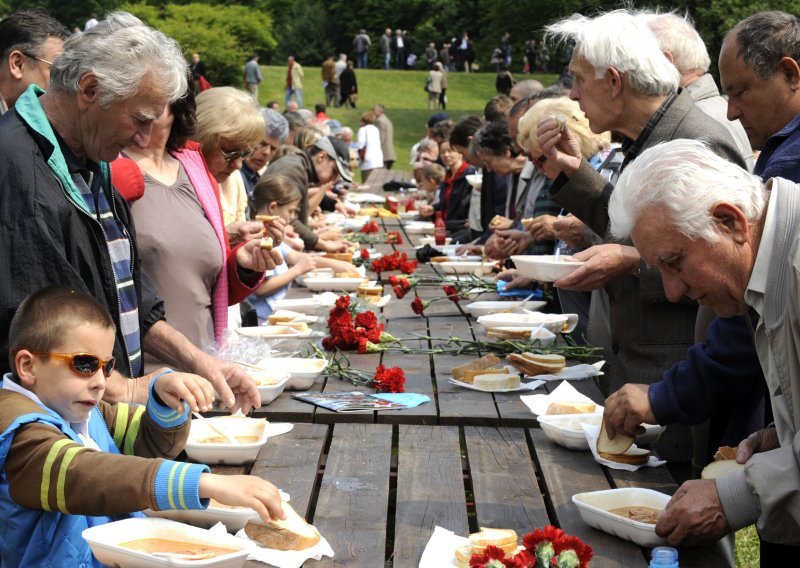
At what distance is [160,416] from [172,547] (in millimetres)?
465

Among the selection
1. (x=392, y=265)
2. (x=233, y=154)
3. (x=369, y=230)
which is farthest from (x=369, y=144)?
(x=233, y=154)

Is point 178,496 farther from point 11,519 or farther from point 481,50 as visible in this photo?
point 481,50

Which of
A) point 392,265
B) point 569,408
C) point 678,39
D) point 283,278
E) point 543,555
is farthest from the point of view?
point 392,265

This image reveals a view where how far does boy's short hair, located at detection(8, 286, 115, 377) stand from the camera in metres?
2.11

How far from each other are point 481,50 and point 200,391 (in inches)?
1725

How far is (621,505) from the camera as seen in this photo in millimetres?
2312

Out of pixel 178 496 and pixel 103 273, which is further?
pixel 103 273

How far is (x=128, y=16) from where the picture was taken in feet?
8.99

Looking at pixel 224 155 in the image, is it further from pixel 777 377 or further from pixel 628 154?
pixel 777 377

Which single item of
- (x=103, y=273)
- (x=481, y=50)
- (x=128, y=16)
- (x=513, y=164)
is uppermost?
(x=128, y=16)

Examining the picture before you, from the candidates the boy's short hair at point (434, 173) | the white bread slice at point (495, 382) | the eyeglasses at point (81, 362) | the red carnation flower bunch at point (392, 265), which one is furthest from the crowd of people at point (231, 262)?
the boy's short hair at point (434, 173)

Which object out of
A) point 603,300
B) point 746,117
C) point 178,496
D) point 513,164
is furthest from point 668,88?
point 513,164

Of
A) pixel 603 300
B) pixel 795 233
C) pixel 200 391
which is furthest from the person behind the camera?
pixel 603 300

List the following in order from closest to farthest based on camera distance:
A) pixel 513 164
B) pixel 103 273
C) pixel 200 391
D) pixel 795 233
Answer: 1. pixel 795 233
2. pixel 200 391
3. pixel 103 273
4. pixel 513 164
